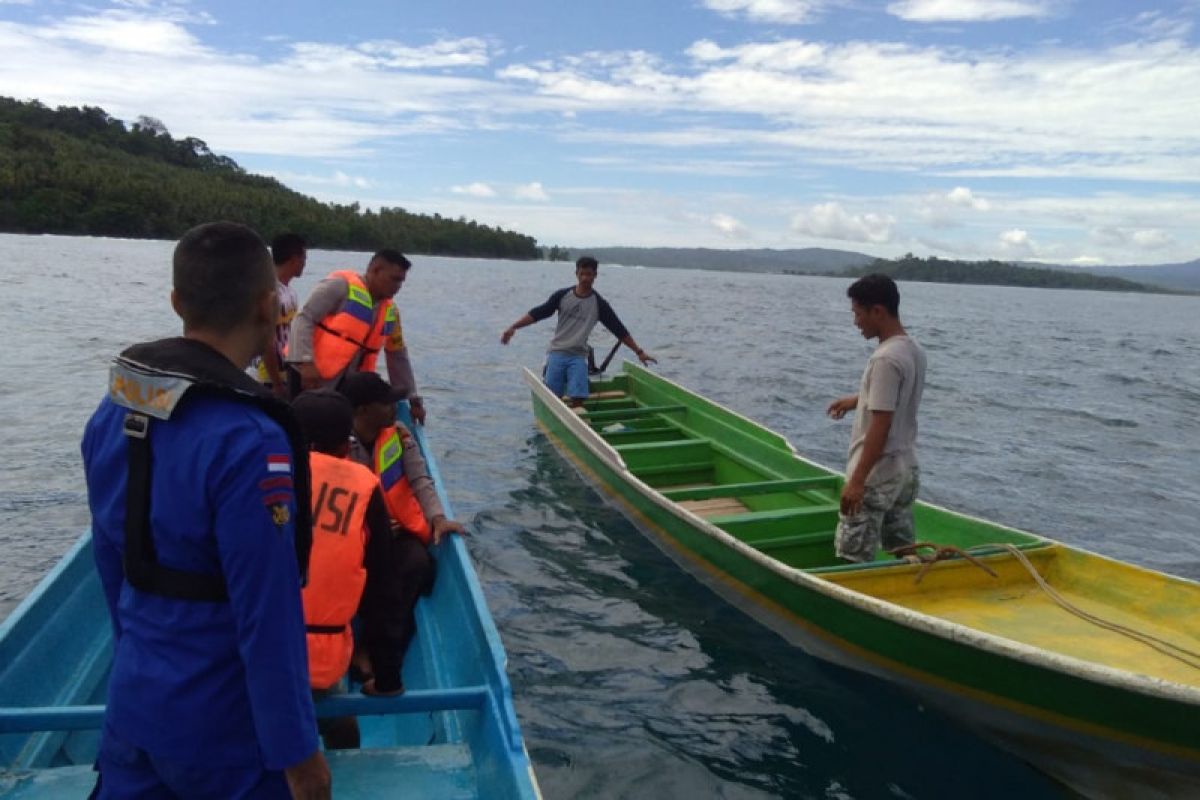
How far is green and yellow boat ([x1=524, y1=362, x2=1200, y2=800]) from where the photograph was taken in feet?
14.9

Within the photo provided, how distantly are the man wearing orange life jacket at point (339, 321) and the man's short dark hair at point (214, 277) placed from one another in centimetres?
452

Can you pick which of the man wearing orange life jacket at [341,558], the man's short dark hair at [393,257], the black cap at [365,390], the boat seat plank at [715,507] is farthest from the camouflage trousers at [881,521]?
the man's short dark hair at [393,257]

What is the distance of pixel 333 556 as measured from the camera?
3426mm

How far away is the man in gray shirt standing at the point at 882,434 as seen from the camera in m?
5.75

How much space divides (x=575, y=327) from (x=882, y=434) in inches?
246

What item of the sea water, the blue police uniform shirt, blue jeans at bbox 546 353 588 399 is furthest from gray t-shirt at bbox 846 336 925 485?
blue jeans at bbox 546 353 588 399

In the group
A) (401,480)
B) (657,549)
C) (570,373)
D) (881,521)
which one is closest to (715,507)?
(657,549)

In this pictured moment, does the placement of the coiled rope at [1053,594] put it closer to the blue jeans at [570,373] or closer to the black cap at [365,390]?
the black cap at [365,390]

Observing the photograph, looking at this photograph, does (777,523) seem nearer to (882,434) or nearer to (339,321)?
(882,434)

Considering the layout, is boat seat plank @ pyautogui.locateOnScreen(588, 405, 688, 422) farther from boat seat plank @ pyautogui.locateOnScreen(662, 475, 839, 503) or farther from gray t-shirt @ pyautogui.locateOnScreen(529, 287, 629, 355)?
boat seat plank @ pyautogui.locateOnScreen(662, 475, 839, 503)

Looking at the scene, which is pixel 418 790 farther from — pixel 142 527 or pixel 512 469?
pixel 512 469

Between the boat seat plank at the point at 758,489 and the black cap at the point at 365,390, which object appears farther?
the boat seat plank at the point at 758,489

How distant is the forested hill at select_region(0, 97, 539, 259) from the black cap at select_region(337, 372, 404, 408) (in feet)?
296

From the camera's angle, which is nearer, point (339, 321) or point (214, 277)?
point (214, 277)
